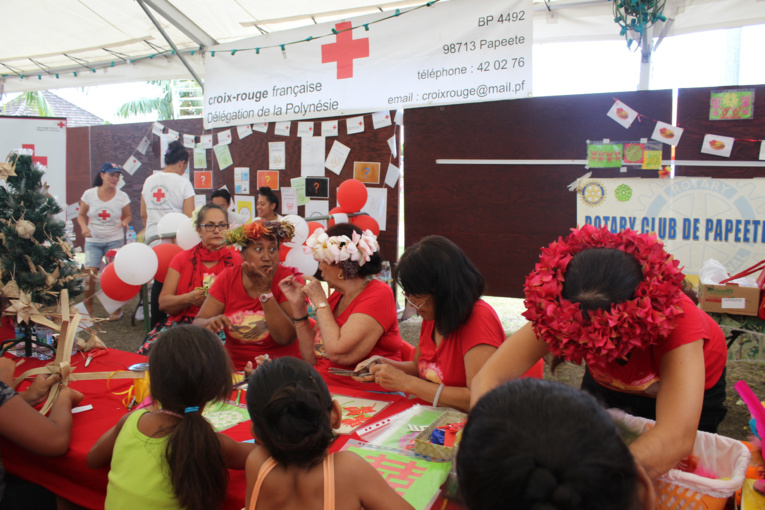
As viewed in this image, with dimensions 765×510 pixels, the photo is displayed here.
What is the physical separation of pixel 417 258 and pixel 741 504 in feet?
4.31

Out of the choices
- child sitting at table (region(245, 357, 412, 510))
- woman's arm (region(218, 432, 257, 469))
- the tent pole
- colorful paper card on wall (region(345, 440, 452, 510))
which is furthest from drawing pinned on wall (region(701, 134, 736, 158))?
the tent pole

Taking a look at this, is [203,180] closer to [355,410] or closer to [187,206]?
[187,206]

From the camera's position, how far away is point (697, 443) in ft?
4.90

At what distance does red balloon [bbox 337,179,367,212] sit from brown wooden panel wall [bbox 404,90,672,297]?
1.71 feet

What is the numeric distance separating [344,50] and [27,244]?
398 cm

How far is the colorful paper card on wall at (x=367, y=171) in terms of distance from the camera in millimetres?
5984

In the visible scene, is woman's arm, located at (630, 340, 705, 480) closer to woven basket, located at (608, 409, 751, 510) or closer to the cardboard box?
woven basket, located at (608, 409, 751, 510)

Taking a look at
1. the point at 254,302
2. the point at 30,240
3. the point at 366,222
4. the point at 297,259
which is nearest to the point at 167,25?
the point at 366,222

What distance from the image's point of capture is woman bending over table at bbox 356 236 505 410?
209 cm

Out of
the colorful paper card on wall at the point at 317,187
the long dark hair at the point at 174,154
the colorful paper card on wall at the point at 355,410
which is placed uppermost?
the long dark hair at the point at 174,154

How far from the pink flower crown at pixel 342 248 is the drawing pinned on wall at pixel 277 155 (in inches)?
159

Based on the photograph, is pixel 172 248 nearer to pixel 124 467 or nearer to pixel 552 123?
pixel 124 467

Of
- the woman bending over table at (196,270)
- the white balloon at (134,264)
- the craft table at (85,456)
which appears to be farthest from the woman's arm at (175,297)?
the craft table at (85,456)

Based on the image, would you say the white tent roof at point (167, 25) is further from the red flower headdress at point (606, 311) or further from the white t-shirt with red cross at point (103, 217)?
the red flower headdress at point (606, 311)
